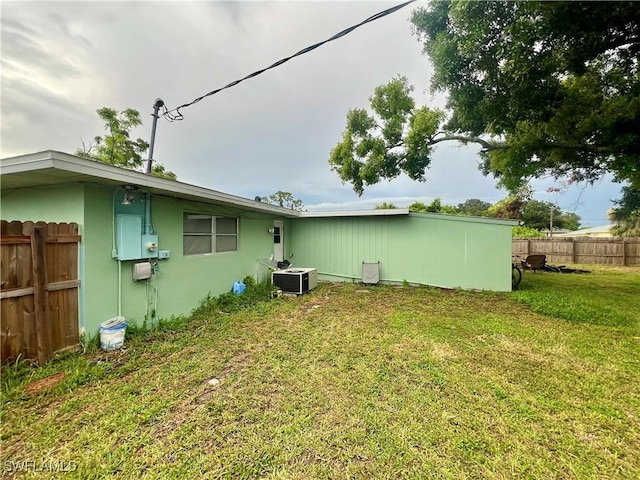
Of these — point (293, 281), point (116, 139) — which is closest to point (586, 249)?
point (293, 281)

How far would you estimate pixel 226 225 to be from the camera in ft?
20.0

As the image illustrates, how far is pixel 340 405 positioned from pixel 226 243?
4.70 m

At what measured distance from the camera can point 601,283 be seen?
7.92 m

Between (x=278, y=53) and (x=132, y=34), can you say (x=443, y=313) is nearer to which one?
(x=278, y=53)

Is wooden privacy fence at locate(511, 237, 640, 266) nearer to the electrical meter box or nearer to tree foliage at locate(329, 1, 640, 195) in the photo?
tree foliage at locate(329, 1, 640, 195)

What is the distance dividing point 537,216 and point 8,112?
38980mm

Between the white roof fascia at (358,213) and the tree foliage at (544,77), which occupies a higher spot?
the tree foliage at (544,77)

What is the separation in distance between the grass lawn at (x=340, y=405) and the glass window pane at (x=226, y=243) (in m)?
2.04

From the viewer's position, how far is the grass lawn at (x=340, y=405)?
1.73 metres

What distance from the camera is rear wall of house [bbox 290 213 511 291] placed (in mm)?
6949

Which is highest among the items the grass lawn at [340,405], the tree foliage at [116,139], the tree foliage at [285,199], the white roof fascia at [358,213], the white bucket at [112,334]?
the tree foliage at [116,139]

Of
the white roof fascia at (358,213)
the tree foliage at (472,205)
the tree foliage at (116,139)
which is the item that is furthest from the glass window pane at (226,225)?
the tree foliage at (472,205)

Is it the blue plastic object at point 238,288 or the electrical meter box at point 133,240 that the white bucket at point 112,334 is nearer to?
the electrical meter box at point 133,240

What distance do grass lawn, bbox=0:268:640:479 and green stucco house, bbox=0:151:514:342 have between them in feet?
2.97
